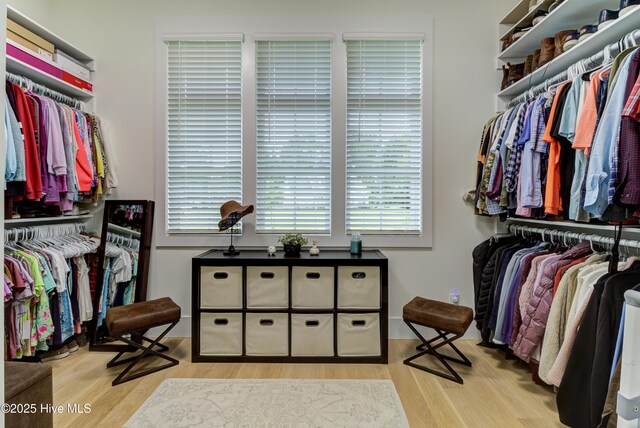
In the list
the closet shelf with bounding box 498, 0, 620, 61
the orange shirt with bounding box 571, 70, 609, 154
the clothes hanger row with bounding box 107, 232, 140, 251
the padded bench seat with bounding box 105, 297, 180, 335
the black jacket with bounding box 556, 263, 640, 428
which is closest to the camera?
the black jacket with bounding box 556, 263, 640, 428

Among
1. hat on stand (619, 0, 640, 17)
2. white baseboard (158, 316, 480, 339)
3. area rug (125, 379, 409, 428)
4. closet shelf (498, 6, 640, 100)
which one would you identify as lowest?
area rug (125, 379, 409, 428)

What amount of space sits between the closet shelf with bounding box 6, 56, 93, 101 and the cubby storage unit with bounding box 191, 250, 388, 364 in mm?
1732

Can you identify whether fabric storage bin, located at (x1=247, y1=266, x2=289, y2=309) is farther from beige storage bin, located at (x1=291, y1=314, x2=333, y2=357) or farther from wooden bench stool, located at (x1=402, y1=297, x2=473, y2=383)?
wooden bench stool, located at (x1=402, y1=297, x2=473, y2=383)

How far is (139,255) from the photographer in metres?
3.04

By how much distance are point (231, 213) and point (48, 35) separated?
1901 millimetres

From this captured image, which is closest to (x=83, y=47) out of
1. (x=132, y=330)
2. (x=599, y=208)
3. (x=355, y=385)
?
(x=132, y=330)

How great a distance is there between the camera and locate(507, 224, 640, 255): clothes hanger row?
2.03m

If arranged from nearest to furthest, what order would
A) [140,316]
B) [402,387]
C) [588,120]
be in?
[588,120] → [402,387] → [140,316]

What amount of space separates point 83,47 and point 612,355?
4262 millimetres

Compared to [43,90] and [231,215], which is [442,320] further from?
[43,90]

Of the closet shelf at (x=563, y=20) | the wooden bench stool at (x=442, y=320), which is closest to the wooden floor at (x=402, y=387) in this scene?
the wooden bench stool at (x=442, y=320)

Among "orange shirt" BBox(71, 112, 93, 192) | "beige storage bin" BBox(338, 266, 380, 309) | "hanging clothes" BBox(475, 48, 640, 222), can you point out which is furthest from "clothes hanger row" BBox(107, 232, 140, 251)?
"hanging clothes" BBox(475, 48, 640, 222)

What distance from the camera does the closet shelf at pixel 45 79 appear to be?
2.45 metres

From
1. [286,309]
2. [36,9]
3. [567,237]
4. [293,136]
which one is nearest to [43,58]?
[36,9]
